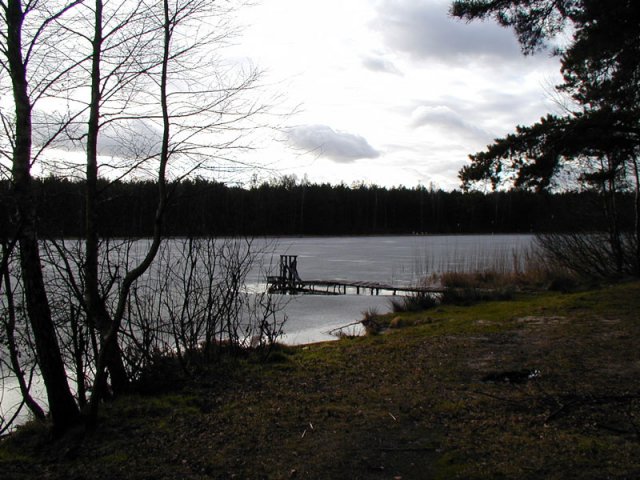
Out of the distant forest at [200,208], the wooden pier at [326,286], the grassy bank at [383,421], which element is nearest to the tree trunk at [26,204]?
the distant forest at [200,208]

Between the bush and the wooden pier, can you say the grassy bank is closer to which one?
the bush

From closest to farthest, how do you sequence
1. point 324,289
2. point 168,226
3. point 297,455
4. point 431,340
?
point 297,455 → point 168,226 → point 431,340 → point 324,289

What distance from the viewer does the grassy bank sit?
369 centimetres

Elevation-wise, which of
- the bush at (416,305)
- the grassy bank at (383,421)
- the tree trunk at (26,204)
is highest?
the tree trunk at (26,204)

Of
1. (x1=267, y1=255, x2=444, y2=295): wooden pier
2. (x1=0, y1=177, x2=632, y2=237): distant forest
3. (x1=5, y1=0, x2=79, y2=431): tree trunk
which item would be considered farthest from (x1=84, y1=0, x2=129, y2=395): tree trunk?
(x1=267, y1=255, x2=444, y2=295): wooden pier

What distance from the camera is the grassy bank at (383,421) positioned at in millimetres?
3691

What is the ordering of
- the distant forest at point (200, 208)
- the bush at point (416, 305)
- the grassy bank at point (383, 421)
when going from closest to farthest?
the grassy bank at point (383, 421), the distant forest at point (200, 208), the bush at point (416, 305)

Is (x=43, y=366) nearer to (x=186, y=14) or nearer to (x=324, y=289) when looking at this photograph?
(x=186, y=14)

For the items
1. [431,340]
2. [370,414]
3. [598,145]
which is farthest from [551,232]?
[370,414]

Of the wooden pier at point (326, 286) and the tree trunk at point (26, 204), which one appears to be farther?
the wooden pier at point (326, 286)

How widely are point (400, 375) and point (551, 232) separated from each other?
1449 cm

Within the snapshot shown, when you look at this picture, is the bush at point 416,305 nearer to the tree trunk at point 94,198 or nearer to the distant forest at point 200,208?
the distant forest at point 200,208

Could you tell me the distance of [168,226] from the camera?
7000mm

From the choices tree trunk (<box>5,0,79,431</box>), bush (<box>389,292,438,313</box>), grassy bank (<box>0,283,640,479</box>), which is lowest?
bush (<box>389,292,438,313</box>)
